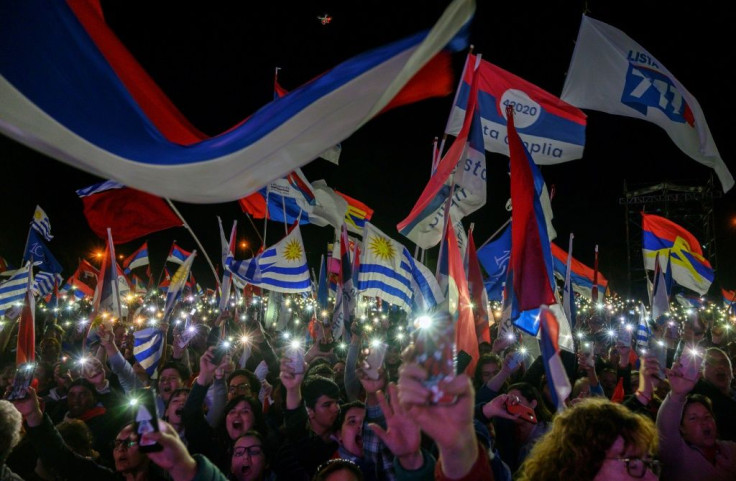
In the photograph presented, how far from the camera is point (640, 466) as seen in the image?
8.26 ft

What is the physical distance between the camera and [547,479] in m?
2.62

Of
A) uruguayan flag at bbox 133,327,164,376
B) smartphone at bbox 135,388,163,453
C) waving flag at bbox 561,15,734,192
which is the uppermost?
waving flag at bbox 561,15,734,192

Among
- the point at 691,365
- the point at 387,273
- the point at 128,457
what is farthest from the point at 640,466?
the point at 387,273

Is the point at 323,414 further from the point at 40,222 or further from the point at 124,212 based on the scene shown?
the point at 40,222

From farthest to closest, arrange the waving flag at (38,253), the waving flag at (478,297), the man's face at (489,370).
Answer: the waving flag at (38,253) → the waving flag at (478,297) → the man's face at (489,370)

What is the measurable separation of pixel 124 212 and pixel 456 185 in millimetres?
5082

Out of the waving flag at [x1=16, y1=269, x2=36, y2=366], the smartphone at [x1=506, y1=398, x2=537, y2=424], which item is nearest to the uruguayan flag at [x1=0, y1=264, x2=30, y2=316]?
the waving flag at [x1=16, y1=269, x2=36, y2=366]

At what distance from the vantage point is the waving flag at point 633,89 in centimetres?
674

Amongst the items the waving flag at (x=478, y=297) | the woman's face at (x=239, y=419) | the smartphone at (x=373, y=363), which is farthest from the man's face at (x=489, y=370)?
the woman's face at (x=239, y=419)

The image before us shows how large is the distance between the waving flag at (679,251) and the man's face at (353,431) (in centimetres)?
1196

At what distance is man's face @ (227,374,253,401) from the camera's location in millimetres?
5652

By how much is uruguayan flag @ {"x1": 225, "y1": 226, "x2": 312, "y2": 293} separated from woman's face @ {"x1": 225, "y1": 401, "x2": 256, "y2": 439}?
18.6 ft

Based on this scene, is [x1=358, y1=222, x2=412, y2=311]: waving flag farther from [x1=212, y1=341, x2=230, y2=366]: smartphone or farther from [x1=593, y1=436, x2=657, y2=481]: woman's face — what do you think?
[x1=593, y1=436, x2=657, y2=481]: woman's face

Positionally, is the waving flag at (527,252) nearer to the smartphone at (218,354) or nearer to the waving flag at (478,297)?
the smartphone at (218,354)
